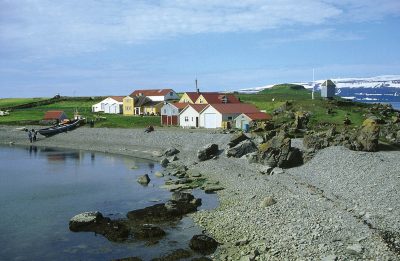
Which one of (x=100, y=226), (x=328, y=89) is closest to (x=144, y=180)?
(x=100, y=226)

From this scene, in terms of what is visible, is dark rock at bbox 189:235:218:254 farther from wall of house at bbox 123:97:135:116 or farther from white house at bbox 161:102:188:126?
wall of house at bbox 123:97:135:116

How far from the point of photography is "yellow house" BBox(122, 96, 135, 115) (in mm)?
105694

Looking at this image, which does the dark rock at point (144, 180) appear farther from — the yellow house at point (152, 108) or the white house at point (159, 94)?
the white house at point (159, 94)

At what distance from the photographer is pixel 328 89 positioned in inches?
3388

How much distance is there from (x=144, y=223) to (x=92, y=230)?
3586 millimetres

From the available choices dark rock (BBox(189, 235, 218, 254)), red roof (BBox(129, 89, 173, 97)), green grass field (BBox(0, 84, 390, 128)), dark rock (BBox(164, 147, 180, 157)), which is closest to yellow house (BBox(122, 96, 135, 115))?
green grass field (BBox(0, 84, 390, 128))

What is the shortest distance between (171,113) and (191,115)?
18.6ft

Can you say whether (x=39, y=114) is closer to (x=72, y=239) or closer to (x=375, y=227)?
(x=72, y=239)

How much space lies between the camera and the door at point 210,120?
7631 cm

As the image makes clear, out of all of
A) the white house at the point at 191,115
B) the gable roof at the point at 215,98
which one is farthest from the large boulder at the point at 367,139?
the gable roof at the point at 215,98

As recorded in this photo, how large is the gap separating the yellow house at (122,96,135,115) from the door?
1286 inches

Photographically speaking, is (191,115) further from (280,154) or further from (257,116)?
(280,154)

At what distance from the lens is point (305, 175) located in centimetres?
4178

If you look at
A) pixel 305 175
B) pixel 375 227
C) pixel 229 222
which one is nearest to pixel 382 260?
pixel 375 227
